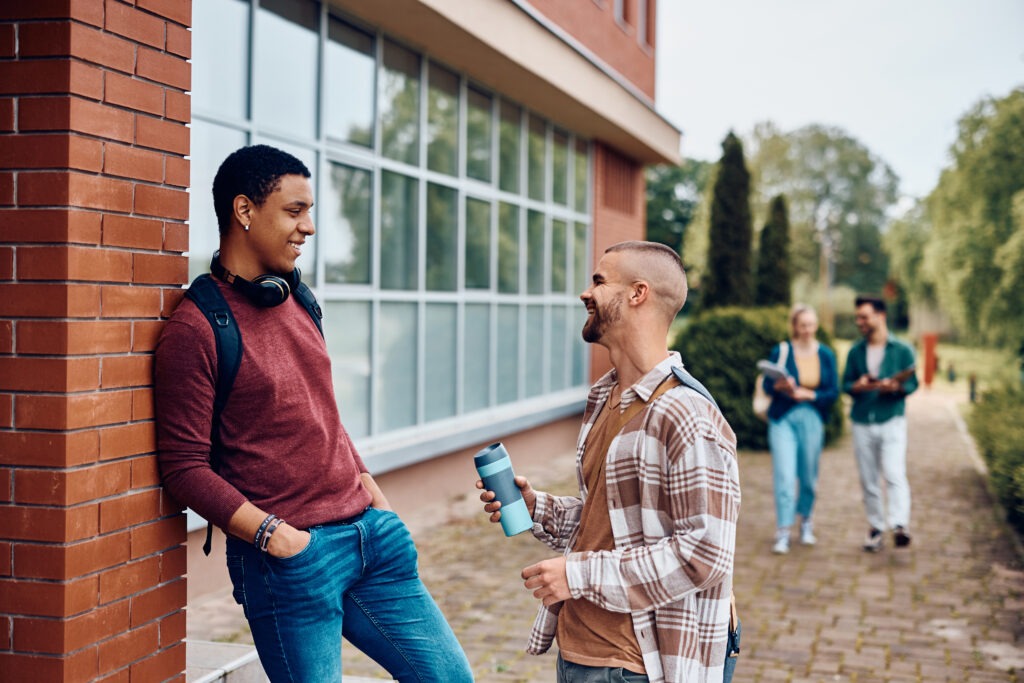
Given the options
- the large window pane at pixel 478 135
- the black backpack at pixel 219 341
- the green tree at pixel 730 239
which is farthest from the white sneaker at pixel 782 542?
the green tree at pixel 730 239

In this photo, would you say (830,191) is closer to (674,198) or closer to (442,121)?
(674,198)

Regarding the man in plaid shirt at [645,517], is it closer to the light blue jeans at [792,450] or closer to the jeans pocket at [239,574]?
the jeans pocket at [239,574]

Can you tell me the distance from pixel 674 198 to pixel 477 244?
75.1 metres

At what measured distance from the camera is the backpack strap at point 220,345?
2742 millimetres

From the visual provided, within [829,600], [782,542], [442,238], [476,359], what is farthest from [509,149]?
[829,600]

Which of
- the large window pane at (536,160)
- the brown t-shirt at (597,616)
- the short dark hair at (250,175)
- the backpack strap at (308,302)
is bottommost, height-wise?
the brown t-shirt at (597,616)

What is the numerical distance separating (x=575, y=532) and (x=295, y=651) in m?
0.79

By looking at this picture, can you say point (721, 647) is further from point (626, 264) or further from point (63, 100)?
point (63, 100)

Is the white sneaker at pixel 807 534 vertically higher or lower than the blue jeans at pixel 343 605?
lower

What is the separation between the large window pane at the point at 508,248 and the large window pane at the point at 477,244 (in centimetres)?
43

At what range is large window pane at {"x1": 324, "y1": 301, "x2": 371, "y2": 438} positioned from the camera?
28.9ft

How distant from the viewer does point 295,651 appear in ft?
9.32

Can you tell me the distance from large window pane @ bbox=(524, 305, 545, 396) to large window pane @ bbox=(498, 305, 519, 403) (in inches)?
17.5

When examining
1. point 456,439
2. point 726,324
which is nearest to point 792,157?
point 726,324
